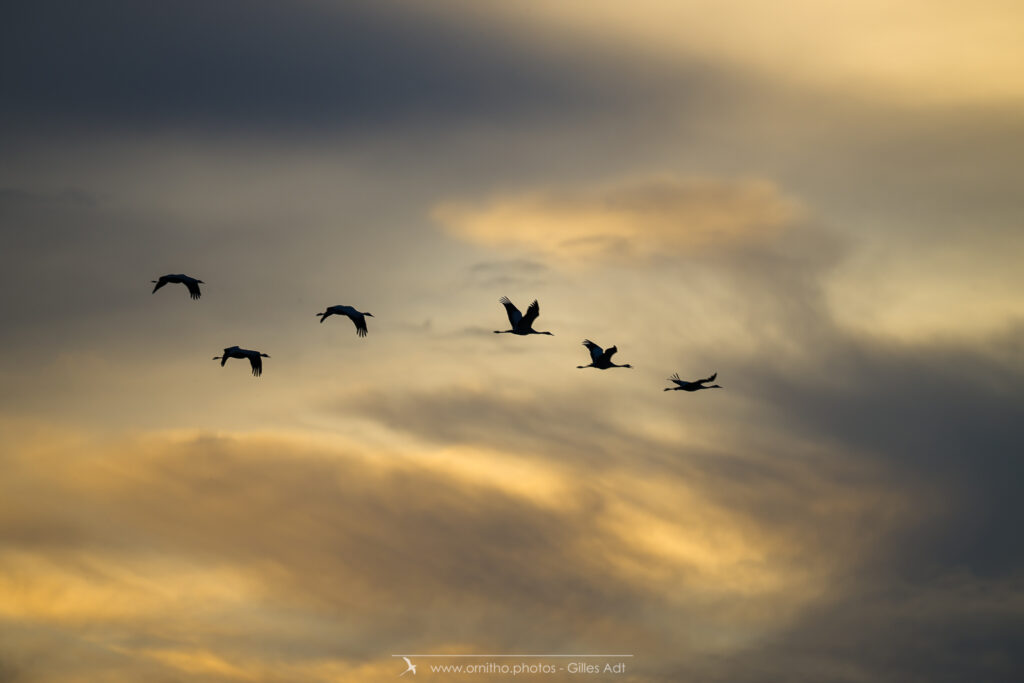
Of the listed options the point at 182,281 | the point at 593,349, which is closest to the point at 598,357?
the point at 593,349

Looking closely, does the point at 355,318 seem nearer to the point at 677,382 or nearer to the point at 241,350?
the point at 241,350

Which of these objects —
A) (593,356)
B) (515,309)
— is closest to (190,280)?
(515,309)

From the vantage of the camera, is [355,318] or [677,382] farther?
[677,382]

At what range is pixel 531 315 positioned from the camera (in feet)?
377

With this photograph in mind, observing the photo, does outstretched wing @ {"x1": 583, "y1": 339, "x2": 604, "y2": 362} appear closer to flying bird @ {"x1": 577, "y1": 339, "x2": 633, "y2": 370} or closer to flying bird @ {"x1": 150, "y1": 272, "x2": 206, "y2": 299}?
flying bird @ {"x1": 577, "y1": 339, "x2": 633, "y2": 370}

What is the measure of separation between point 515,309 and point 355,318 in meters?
13.1

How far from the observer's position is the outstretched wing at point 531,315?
11425cm

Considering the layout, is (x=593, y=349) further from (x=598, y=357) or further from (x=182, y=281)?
(x=182, y=281)

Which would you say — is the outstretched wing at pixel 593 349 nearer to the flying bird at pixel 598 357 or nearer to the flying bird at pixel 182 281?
the flying bird at pixel 598 357

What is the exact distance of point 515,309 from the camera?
382 feet

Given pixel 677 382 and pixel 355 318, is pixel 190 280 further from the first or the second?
pixel 677 382

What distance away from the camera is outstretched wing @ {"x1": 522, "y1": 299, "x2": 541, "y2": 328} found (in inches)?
4498

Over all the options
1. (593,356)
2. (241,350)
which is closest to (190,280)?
(241,350)

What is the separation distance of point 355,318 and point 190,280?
12.9 m
